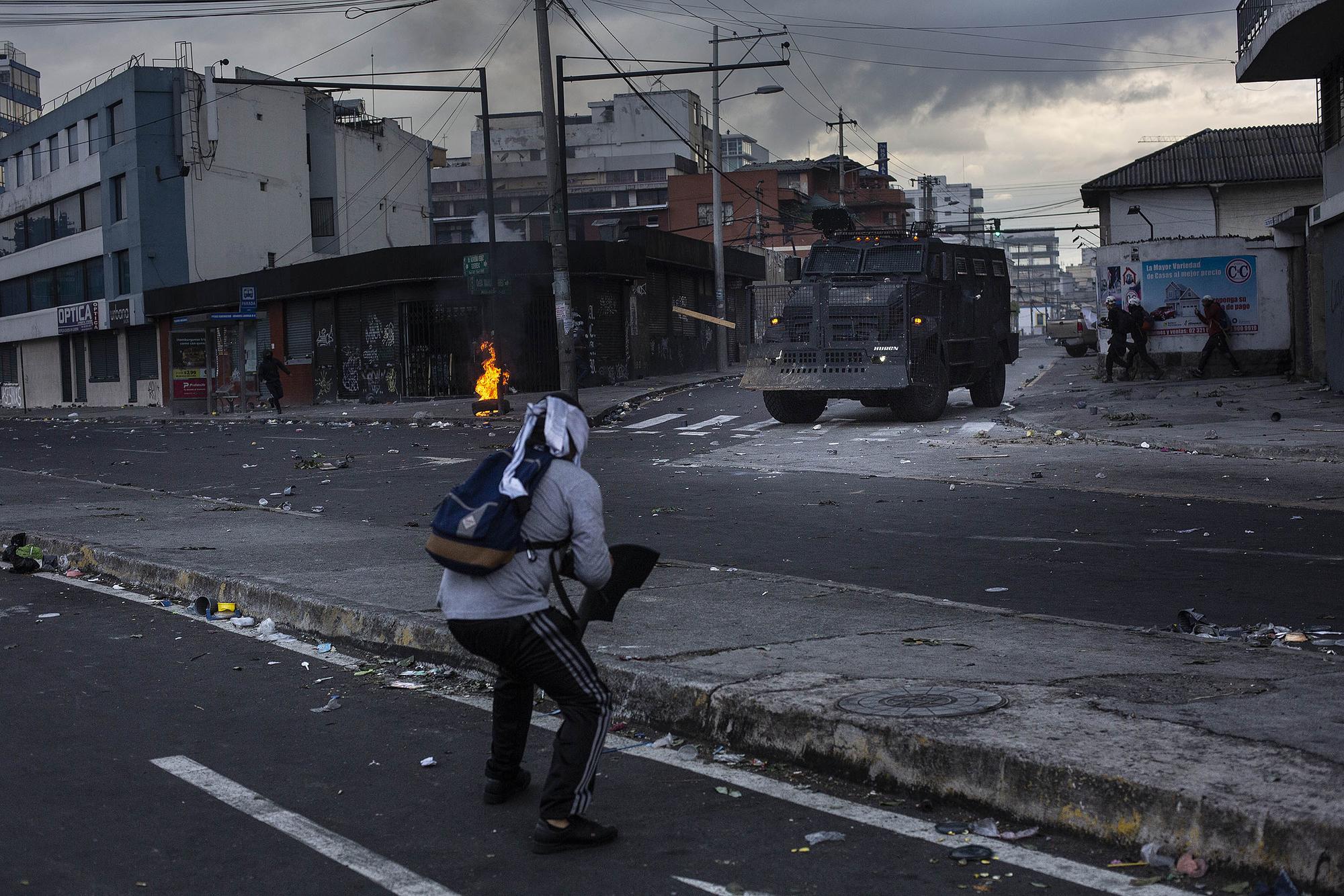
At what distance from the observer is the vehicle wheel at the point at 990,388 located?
23.8 meters

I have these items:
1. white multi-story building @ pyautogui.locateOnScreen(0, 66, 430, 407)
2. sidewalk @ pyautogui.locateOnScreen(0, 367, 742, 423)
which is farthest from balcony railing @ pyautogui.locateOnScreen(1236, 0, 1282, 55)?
white multi-story building @ pyautogui.locateOnScreen(0, 66, 430, 407)

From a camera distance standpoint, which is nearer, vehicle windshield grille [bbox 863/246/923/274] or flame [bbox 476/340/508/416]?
vehicle windshield grille [bbox 863/246/923/274]

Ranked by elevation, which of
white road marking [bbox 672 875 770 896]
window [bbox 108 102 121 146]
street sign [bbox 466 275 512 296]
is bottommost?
white road marking [bbox 672 875 770 896]

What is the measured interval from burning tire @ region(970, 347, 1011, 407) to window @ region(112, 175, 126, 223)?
121 ft

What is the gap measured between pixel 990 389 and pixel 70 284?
142 ft

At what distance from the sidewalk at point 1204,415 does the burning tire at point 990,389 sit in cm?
A: 51

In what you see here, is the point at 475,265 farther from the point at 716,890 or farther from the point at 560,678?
the point at 716,890

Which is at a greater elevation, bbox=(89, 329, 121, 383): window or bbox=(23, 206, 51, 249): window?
bbox=(23, 206, 51, 249): window

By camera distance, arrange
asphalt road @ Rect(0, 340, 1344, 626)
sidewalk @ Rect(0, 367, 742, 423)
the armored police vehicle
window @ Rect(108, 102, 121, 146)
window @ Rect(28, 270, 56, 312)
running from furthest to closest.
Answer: window @ Rect(28, 270, 56, 312), window @ Rect(108, 102, 121, 146), sidewalk @ Rect(0, 367, 742, 423), the armored police vehicle, asphalt road @ Rect(0, 340, 1344, 626)

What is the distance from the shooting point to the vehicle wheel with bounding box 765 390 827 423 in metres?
22.1

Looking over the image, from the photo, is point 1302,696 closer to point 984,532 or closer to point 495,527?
point 495,527

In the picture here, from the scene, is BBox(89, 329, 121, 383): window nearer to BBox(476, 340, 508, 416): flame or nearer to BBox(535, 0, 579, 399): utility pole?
BBox(476, 340, 508, 416): flame

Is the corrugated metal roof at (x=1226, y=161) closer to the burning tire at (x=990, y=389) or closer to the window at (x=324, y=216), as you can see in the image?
the burning tire at (x=990, y=389)

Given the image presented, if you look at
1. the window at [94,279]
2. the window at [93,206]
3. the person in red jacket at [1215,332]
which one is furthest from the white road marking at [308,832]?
the window at [93,206]
